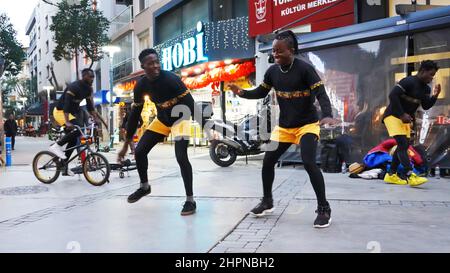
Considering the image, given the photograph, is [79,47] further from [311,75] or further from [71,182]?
[311,75]

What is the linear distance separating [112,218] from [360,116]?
5.58 meters

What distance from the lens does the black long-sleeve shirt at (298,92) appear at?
4.84m

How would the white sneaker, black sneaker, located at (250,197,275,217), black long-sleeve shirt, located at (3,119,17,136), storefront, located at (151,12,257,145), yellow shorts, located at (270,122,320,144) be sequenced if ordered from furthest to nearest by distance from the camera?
black long-sleeve shirt, located at (3,119,17,136), storefront, located at (151,12,257,145), the white sneaker, black sneaker, located at (250,197,275,217), yellow shorts, located at (270,122,320,144)

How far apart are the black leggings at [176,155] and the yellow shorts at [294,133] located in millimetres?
1013

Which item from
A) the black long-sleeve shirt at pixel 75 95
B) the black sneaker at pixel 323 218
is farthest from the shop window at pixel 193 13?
the black sneaker at pixel 323 218

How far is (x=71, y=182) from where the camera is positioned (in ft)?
28.5

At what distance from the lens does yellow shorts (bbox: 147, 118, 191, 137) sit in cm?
560

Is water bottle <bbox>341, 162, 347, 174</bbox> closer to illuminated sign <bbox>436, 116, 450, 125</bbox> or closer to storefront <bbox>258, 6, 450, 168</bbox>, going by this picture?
storefront <bbox>258, 6, 450, 168</bbox>

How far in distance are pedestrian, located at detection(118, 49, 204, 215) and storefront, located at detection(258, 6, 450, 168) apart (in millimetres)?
4549

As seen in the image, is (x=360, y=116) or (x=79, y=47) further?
(x=79, y=47)

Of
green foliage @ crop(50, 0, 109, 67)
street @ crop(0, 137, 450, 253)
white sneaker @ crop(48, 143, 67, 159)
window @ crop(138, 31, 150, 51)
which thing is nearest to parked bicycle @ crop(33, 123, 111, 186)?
white sneaker @ crop(48, 143, 67, 159)

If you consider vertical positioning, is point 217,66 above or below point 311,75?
above

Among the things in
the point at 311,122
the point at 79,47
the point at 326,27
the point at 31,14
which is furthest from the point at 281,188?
the point at 31,14
